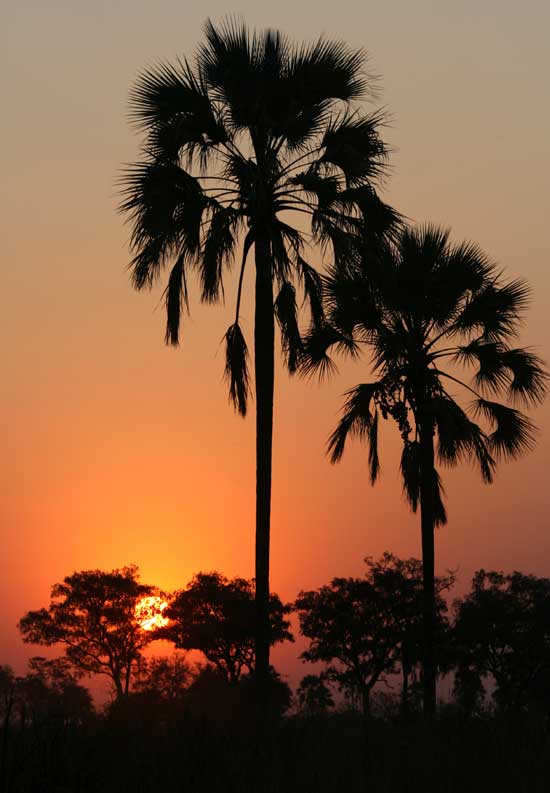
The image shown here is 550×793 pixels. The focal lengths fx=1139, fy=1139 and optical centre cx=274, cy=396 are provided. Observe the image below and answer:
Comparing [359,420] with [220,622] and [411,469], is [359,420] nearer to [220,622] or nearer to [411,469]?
[411,469]

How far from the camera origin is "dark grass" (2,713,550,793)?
9.07 m

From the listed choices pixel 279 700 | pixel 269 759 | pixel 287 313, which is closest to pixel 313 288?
pixel 287 313

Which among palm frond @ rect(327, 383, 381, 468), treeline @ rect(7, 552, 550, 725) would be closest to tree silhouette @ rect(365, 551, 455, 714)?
treeline @ rect(7, 552, 550, 725)

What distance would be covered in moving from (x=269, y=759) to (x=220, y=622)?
5628cm

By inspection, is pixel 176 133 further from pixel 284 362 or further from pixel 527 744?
pixel 527 744

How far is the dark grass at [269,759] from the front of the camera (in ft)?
29.8

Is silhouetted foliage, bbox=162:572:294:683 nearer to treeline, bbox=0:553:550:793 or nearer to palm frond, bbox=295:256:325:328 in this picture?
treeline, bbox=0:553:550:793

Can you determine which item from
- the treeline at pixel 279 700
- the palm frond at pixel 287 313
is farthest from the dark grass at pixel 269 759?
the palm frond at pixel 287 313

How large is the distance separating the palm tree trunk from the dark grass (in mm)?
12727

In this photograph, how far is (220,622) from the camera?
65.3m

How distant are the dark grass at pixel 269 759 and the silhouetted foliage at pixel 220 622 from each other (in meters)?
54.2

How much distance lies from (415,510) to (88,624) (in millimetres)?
46605

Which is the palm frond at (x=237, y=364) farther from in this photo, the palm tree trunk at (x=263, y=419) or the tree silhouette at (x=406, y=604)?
the tree silhouette at (x=406, y=604)

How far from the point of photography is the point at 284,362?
2730 cm
